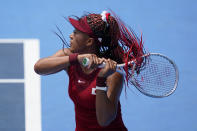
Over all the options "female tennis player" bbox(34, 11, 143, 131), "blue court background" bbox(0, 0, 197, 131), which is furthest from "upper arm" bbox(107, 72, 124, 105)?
"blue court background" bbox(0, 0, 197, 131)

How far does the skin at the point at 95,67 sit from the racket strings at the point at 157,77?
11.5 inches

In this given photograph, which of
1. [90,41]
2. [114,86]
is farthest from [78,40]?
[114,86]

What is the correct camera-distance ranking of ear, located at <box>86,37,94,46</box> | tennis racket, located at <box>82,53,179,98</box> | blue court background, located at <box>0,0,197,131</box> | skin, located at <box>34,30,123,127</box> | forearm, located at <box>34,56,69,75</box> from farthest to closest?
blue court background, located at <box>0,0,197,131</box> → tennis racket, located at <box>82,53,179,98</box> → ear, located at <box>86,37,94,46</box> → forearm, located at <box>34,56,69,75</box> → skin, located at <box>34,30,123,127</box>

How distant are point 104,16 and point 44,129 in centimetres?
206

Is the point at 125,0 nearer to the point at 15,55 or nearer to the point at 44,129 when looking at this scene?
the point at 15,55

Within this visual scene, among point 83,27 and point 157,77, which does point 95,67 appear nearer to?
point 83,27

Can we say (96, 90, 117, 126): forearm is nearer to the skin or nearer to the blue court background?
the skin

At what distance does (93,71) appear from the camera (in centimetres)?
249

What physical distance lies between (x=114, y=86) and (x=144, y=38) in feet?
8.86

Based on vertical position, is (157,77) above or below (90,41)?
below

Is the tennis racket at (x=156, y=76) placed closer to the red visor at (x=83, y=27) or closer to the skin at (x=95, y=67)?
the skin at (x=95, y=67)

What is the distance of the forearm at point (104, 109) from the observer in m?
2.31

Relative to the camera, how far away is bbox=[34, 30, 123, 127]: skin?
7.41 feet

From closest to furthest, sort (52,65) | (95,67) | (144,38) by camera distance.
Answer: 1. (95,67)
2. (52,65)
3. (144,38)
